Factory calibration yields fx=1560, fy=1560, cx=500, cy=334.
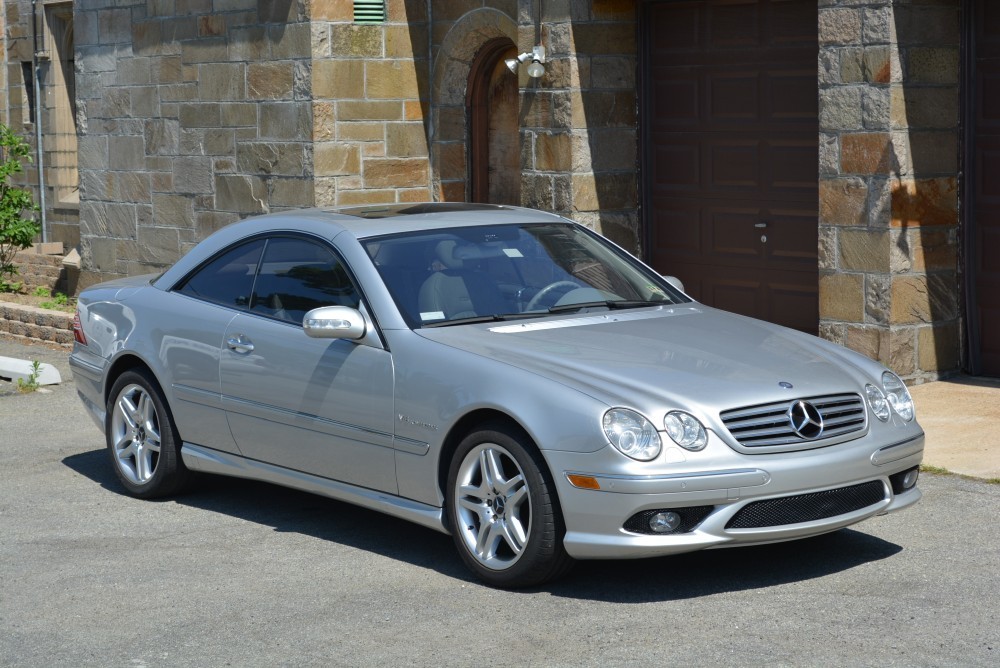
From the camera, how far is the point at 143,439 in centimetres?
823

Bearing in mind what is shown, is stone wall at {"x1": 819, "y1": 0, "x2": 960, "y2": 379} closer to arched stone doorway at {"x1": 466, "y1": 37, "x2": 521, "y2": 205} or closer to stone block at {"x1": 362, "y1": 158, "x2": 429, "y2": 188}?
arched stone doorway at {"x1": 466, "y1": 37, "x2": 521, "y2": 205}

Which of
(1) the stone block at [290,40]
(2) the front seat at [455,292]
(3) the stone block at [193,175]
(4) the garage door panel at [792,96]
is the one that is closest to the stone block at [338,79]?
(1) the stone block at [290,40]

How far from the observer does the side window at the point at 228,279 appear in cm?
779

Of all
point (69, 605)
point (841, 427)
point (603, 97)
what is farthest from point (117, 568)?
point (603, 97)

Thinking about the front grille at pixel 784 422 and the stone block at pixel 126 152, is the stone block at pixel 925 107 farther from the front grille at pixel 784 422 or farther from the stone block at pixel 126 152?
the stone block at pixel 126 152

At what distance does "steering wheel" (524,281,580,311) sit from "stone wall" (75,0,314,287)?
7.41 metres

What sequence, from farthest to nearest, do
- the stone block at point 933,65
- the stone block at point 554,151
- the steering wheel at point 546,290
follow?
the stone block at point 554,151, the stone block at point 933,65, the steering wheel at point 546,290

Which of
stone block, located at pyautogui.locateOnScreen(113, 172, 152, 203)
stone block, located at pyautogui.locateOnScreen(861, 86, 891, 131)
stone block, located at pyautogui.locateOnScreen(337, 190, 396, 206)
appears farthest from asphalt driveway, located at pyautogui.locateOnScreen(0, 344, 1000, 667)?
stone block, located at pyautogui.locateOnScreen(113, 172, 152, 203)

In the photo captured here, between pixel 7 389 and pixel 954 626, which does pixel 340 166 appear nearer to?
pixel 7 389

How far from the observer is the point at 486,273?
7223 millimetres

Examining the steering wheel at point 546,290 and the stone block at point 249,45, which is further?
the stone block at point 249,45

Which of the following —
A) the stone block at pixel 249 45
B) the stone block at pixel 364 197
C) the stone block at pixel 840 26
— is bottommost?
the stone block at pixel 364 197

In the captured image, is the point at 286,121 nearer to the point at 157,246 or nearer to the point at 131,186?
the point at 157,246

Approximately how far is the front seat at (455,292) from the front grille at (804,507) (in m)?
1.65
